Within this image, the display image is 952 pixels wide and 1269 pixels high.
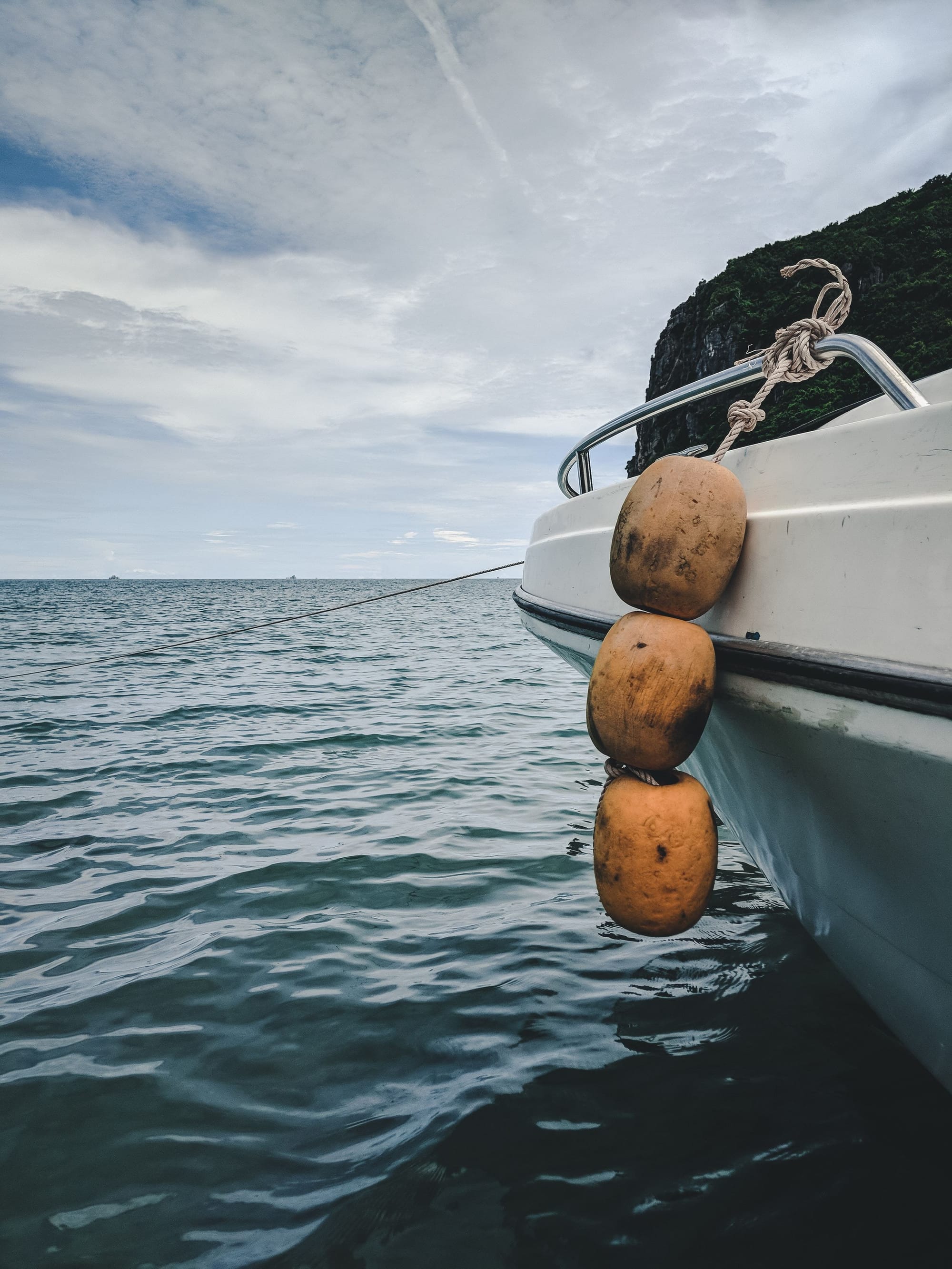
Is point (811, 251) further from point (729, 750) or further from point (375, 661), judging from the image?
point (729, 750)

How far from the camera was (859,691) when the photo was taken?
4.74 feet

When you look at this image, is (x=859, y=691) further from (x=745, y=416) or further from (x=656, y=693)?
(x=745, y=416)

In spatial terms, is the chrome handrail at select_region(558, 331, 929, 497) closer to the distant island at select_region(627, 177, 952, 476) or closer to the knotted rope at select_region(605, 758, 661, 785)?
the knotted rope at select_region(605, 758, 661, 785)

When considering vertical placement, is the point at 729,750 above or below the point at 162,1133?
above

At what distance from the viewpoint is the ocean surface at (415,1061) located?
1.73 metres

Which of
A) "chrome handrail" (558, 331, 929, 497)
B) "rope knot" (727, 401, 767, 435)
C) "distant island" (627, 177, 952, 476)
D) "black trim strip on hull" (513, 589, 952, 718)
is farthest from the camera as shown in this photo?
"distant island" (627, 177, 952, 476)

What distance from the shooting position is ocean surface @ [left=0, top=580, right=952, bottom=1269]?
5.67ft

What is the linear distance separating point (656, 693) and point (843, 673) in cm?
38

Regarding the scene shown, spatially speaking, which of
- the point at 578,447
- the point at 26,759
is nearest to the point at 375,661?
the point at 26,759

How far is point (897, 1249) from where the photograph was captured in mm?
1665

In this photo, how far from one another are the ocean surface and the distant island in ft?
73.9

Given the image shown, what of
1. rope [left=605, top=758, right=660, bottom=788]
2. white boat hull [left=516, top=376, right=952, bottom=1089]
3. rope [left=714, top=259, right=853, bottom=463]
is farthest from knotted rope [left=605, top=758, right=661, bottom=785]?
rope [left=714, top=259, right=853, bottom=463]

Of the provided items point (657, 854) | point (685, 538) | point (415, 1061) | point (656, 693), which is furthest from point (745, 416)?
point (415, 1061)

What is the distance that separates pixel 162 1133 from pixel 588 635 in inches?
73.4
